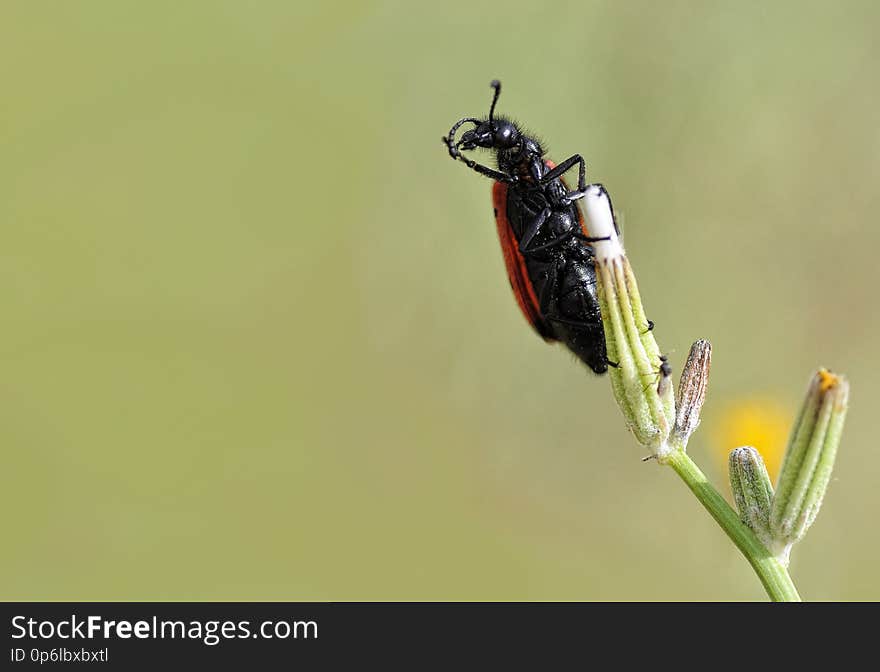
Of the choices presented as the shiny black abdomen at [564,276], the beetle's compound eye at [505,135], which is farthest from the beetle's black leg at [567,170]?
the beetle's compound eye at [505,135]

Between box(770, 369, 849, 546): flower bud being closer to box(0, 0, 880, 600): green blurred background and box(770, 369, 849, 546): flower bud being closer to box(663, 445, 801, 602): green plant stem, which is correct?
box(663, 445, 801, 602): green plant stem

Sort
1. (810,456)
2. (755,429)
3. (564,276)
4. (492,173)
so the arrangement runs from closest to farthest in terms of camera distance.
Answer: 1. (810,456)
2. (564,276)
3. (492,173)
4. (755,429)

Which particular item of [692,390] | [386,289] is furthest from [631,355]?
A: [386,289]

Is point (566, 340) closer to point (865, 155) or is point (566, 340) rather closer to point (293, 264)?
point (865, 155)

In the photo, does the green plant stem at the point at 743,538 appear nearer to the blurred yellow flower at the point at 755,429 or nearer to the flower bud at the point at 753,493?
the flower bud at the point at 753,493

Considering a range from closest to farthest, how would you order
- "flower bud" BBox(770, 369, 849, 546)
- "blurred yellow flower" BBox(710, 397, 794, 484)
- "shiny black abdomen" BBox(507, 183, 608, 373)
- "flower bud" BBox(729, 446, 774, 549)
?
"flower bud" BBox(770, 369, 849, 546) → "flower bud" BBox(729, 446, 774, 549) → "shiny black abdomen" BBox(507, 183, 608, 373) → "blurred yellow flower" BBox(710, 397, 794, 484)

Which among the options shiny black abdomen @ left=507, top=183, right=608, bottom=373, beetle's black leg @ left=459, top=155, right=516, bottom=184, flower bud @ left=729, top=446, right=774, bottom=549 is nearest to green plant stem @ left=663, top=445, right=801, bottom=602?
flower bud @ left=729, top=446, right=774, bottom=549

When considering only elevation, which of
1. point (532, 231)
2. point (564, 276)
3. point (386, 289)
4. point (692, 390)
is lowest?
point (692, 390)

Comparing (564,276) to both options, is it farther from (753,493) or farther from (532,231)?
(753,493)
